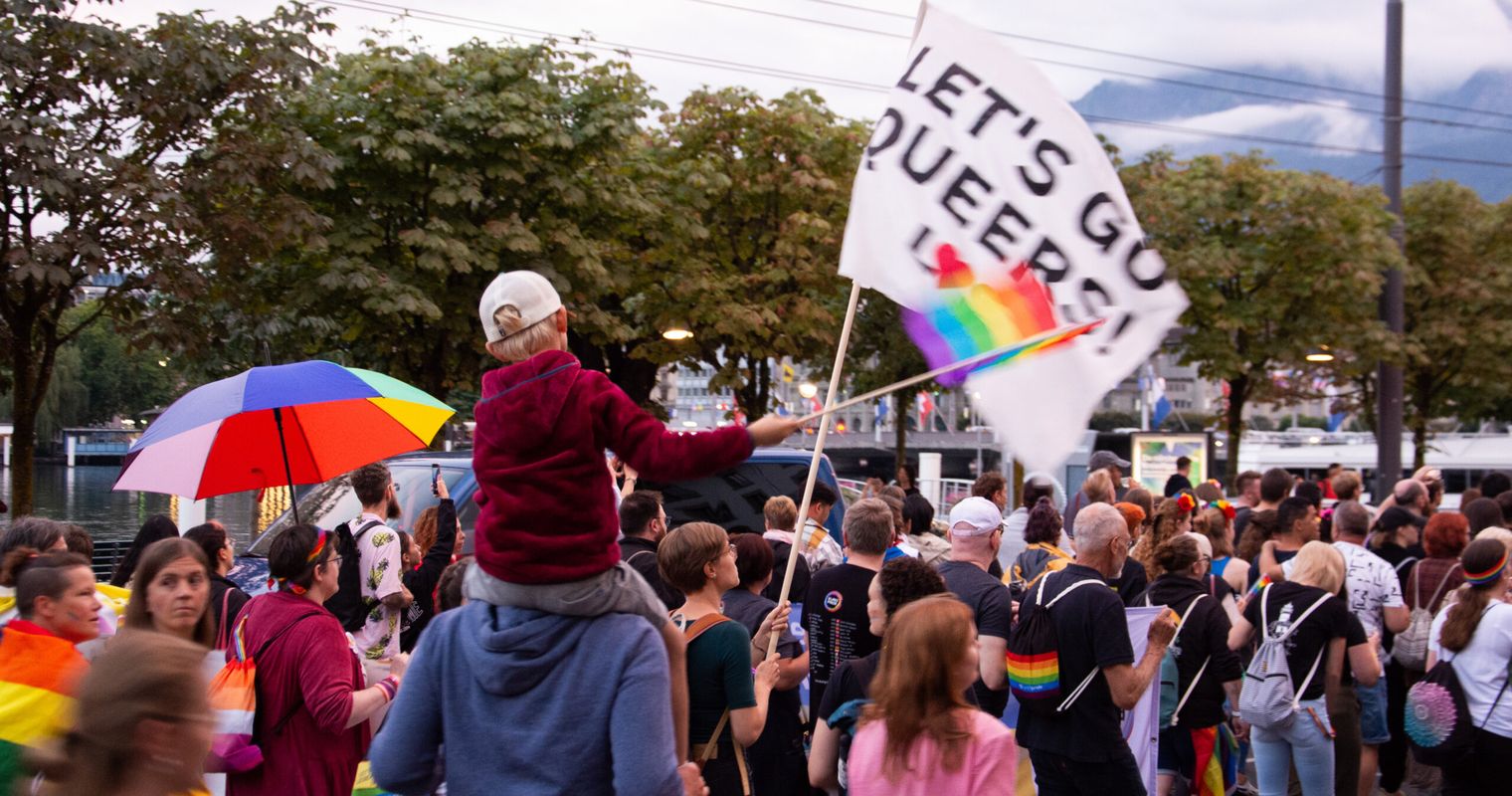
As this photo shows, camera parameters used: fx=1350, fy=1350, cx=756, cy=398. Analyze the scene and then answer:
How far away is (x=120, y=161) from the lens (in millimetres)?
12406

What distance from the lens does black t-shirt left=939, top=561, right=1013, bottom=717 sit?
6164 mm

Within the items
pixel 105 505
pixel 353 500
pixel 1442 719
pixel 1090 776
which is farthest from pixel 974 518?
pixel 105 505

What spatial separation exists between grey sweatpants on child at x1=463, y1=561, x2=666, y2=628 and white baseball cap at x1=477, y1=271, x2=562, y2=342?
611mm

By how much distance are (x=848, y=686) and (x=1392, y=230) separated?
15.6 m

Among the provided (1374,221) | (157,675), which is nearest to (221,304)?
(157,675)

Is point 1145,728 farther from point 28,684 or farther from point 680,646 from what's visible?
point 28,684

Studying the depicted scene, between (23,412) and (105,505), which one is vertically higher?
(23,412)

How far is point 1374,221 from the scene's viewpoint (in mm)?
29031

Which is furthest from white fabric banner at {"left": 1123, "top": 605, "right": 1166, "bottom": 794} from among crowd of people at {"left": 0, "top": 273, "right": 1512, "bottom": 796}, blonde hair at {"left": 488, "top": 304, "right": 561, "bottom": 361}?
blonde hair at {"left": 488, "top": 304, "right": 561, "bottom": 361}

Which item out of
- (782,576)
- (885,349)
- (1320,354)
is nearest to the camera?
(782,576)

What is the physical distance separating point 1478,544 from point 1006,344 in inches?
151

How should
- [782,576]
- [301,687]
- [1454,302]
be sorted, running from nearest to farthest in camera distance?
[301,687] → [782,576] → [1454,302]

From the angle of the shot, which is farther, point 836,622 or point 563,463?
point 836,622

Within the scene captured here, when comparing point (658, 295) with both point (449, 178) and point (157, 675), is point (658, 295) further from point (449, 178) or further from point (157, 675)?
point (157, 675)
